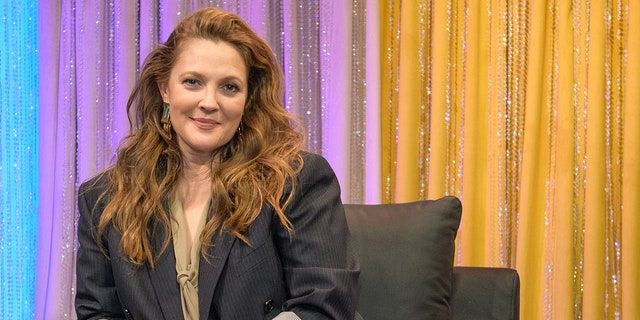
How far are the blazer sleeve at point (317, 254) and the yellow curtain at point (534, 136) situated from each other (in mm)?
947

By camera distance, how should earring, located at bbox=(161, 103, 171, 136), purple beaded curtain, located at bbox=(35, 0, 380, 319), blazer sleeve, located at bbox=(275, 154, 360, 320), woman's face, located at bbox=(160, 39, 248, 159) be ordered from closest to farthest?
blazer sleeve, located at bbox=(275, 154, 360, 320) < woman's face, located at bbox=(160, 39, 248, 159) < earring, located at bbox=(161, 103, 171, 136) < purple beaded curtain, located at bbox=(35, 0, 380, 319)

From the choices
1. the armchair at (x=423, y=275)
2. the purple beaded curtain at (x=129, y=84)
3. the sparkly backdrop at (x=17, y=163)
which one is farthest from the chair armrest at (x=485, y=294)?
the sparkly backdrop at (x=17, y=163)

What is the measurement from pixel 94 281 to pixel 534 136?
1381mm

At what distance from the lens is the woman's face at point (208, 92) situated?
1841 millimetres

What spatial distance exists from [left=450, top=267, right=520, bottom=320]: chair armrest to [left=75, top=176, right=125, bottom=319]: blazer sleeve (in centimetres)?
78

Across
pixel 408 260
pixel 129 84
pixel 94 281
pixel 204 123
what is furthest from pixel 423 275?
pixel 129 84

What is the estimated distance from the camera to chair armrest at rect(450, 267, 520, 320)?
1867 millimetres

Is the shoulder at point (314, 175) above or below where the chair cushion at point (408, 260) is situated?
above

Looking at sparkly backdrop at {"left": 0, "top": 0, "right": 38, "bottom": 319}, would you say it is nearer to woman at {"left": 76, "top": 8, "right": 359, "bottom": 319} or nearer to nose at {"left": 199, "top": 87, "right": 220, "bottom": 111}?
woman at {"left": 76, "top": 8, "right": 359, "bottom": 319}

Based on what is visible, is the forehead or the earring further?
the earring

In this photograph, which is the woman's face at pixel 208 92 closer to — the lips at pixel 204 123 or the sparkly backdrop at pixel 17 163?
the lips at pixel 204 123

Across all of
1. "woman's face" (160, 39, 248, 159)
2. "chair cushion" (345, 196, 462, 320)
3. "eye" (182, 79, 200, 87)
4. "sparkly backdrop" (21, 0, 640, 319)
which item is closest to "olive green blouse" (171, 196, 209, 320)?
"woman's face" (160, 39, 248, 159)

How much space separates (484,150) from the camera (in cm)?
267

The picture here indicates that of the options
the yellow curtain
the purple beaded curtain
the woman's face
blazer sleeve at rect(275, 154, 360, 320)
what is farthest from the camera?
the purple beaded curtain
